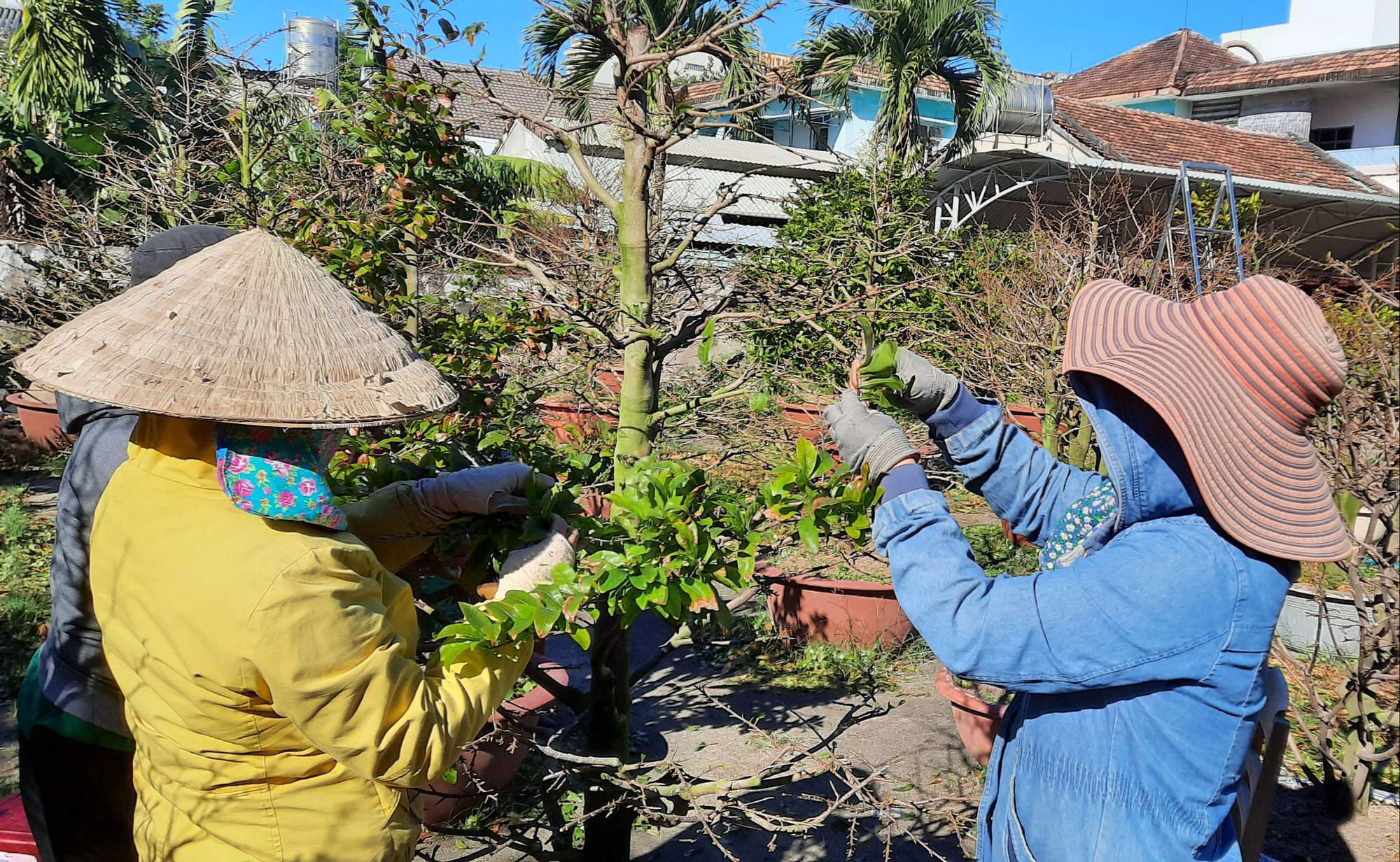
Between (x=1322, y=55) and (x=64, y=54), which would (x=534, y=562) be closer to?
(x=64, y=54)

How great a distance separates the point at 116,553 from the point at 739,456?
2138mm

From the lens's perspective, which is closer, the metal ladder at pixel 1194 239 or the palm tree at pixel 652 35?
the palm tree at pixel 652 35

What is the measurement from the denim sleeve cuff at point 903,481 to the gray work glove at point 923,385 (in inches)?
11.3

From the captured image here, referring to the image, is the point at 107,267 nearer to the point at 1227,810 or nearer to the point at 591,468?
the point at 591,468

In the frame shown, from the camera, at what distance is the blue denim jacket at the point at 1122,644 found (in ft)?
4.46

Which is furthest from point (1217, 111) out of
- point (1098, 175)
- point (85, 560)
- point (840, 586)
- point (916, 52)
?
point (85, 560)

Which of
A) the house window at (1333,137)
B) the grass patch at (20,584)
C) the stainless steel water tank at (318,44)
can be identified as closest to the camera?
the grass patch at (20,584)

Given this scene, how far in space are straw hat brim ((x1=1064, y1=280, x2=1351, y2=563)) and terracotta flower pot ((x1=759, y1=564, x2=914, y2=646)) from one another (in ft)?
12.4

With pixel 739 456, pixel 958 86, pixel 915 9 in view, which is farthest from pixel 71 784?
pixel 958 86

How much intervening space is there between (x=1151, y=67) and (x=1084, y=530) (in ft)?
89.2

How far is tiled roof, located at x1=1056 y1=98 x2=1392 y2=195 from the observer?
52.0 ft

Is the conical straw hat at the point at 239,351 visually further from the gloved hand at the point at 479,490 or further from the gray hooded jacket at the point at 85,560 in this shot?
the gray hooded jacket at the point at 85,560

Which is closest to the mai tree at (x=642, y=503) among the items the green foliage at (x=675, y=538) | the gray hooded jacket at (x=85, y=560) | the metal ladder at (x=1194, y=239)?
the green foliage at (x=675, y=538)

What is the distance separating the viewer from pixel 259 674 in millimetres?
1340
